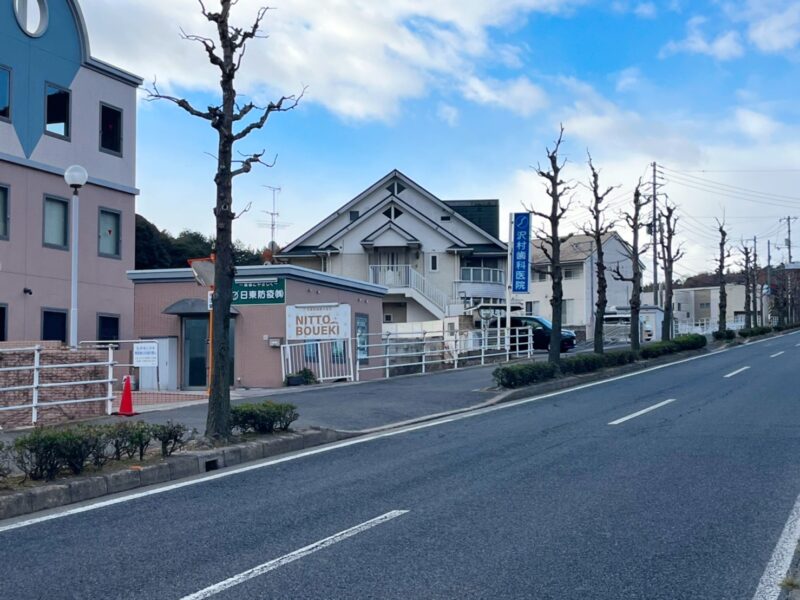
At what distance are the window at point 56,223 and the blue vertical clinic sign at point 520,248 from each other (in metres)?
16.2

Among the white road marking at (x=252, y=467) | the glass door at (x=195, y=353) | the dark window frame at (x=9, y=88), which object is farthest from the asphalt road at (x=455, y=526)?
the dark window frame at (x=9, y=88)

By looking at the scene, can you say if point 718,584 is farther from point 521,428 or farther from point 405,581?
point 521,428

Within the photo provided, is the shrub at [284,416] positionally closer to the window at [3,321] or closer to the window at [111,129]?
the window at [3,321]

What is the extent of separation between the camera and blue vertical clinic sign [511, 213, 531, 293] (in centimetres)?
3209

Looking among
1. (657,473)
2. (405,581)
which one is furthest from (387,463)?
(405,581)

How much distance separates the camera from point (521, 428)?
13.8 m

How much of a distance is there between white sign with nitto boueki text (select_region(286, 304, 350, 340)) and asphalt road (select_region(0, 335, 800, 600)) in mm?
9306

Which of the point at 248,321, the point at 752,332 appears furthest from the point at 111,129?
the point at 752,332

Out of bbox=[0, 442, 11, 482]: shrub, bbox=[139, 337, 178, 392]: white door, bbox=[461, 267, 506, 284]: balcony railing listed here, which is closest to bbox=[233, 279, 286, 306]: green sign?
bbox=[139, 337, 178, 392]: white door

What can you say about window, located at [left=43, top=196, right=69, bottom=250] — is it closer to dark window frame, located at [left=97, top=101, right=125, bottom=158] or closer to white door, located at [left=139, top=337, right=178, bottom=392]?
dark window frame, located at [left=97, top=101, right=125, bottom=158]

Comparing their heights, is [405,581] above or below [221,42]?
below

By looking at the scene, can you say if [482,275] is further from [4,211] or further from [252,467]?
[252,467]

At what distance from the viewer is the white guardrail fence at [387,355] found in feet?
74.2

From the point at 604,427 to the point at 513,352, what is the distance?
19118mm
